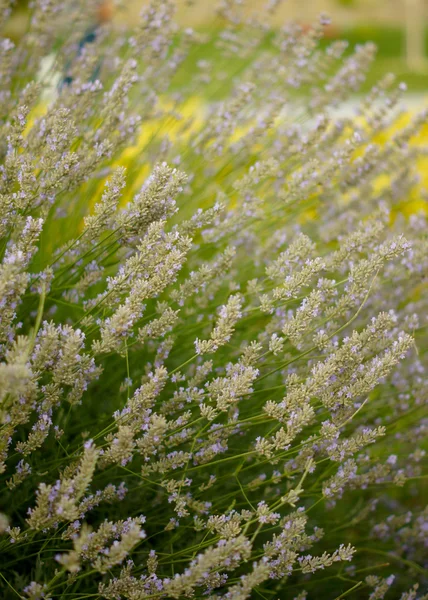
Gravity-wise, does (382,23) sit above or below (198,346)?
below

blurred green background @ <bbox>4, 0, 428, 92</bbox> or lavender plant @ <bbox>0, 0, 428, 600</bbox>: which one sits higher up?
lavender plant @ <bbox>0, 0, 428, 600</bbox>

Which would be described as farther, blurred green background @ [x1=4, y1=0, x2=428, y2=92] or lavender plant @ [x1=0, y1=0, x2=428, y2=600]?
blurred green background @ [x1=4, y1=0, x2=428, y2=92]

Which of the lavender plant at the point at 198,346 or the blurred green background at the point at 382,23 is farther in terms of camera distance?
the blurred green background at the point at 382,23

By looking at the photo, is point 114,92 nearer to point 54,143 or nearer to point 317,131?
point 54,143

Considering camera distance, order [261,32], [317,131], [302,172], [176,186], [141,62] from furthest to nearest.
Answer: [261,32] → [141,62] → [317,131] → [302,172] → [176,186]

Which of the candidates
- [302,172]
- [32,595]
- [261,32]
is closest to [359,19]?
[261,32]

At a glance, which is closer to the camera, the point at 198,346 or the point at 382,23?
the point at 198,346

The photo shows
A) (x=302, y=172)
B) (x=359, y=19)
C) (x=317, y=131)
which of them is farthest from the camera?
(x=359, y=19)

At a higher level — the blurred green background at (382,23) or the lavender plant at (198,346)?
the lavender plant at (198,346)
